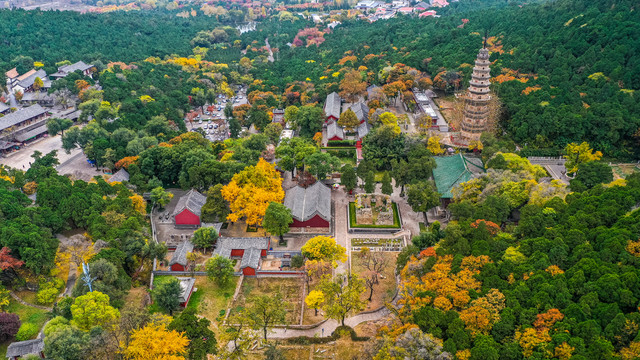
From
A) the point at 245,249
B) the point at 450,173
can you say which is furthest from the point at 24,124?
the point at 450,173

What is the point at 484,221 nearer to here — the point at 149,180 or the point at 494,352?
the point at 494,352

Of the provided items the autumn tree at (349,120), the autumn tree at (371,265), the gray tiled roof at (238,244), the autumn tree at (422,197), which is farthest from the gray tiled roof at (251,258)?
the autumn tree at (349,120)

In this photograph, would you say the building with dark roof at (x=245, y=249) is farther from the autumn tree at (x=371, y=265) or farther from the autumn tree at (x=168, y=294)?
the autumn tree at (x=371, y=265)

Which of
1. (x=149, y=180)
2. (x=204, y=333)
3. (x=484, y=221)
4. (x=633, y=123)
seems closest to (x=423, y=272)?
(x=484, y=221)

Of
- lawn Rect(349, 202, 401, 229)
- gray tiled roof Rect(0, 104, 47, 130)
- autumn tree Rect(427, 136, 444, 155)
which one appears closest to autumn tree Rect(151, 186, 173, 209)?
lawn Rect(349, 202, 401, 229)

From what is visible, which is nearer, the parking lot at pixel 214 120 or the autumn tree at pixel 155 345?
the autumn tree at pixel 155 345

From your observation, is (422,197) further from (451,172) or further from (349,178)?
(349,178)

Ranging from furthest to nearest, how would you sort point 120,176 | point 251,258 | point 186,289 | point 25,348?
point 120,176, point 251,258, point 186,289, point 25,348
